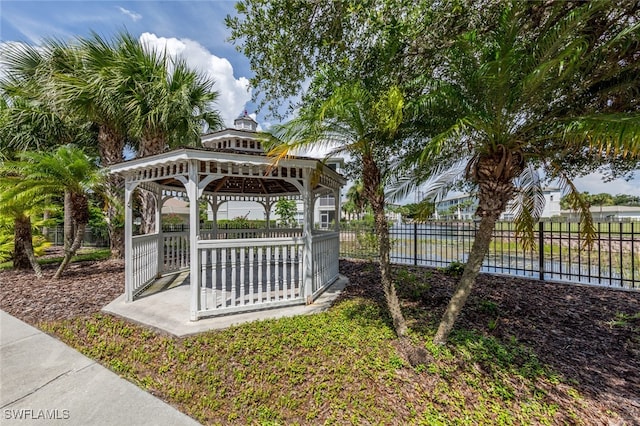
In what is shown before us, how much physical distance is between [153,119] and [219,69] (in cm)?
347

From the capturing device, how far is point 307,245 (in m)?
5.27

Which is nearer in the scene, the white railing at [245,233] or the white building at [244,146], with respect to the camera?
the white building at [244,146]

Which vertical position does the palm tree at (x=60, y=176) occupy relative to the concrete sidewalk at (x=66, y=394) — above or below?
above

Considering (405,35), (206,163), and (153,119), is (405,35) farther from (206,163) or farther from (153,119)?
(153,119)

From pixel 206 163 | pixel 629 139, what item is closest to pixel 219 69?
pixel 206 163

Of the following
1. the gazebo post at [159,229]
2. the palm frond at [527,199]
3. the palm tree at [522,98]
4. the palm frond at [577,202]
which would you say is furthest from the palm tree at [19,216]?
the palm frond at [577,202]

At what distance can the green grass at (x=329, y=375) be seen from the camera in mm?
2693

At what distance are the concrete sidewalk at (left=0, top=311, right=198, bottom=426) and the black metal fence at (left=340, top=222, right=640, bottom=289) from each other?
6335 mm

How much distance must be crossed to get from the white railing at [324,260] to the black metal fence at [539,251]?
9.44 feet

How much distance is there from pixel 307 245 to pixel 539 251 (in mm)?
6383

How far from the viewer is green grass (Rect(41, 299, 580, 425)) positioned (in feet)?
8.84

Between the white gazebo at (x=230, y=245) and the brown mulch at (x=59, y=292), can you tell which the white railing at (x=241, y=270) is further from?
the brown mulch at (x=59, y=292)

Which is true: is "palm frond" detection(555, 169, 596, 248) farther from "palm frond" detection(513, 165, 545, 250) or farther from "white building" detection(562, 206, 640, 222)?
"palm frond" detection(513, 165, 545, 250)

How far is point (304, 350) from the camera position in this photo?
363cm
